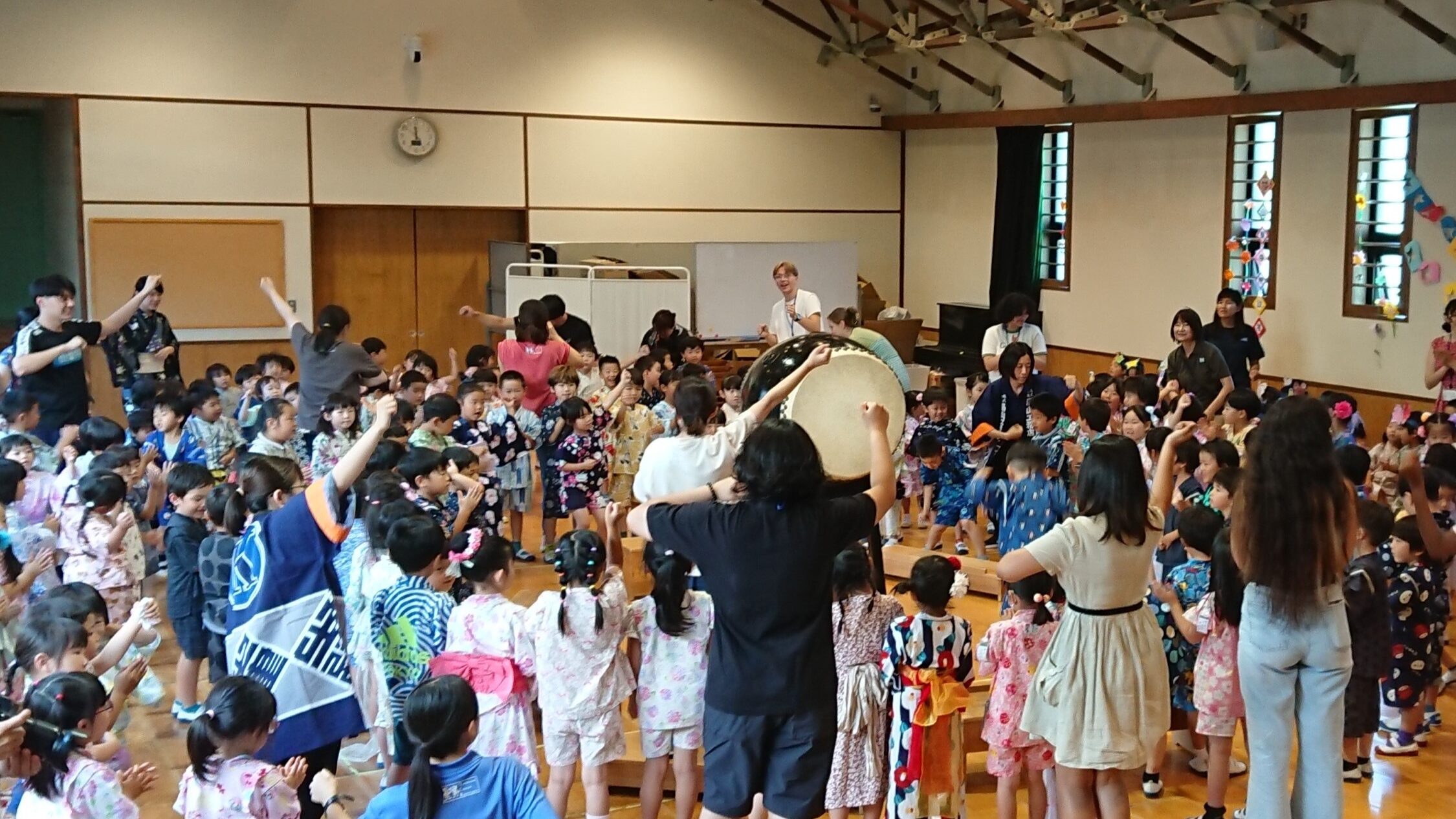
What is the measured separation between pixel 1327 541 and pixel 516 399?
4678 millimetres

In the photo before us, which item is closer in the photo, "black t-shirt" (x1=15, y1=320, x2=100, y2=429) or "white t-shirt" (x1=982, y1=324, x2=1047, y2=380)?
"black t-shirt" (x1=15, y1=320, x2=100, y2=429)

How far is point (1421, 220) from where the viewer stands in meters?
9.17

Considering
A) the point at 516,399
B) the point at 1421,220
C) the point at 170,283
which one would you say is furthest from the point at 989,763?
the point at 170,283

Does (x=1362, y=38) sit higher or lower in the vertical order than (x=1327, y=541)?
higher

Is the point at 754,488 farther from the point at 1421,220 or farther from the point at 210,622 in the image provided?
the point at 1421,220

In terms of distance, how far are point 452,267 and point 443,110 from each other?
142 cm

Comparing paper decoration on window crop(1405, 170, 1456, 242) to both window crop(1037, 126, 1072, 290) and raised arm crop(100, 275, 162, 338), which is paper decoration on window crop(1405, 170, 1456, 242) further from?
raised arm crop(100, 275, 162, 338)

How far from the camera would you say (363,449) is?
3.47 meters

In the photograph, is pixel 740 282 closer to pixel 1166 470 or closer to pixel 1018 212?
pixel 1018 212

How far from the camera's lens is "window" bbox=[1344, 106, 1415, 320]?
9.36 metres

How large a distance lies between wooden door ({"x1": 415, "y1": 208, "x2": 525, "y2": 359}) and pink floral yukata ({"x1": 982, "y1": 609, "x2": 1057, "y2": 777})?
31.1 ft

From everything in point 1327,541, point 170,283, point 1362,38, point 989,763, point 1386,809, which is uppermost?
point 1362,38

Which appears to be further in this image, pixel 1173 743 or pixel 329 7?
pixel 329 7

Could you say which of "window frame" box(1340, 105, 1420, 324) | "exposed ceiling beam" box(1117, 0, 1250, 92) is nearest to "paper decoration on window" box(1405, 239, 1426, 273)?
"window frame" box(1340, 105, 1420, 324)
